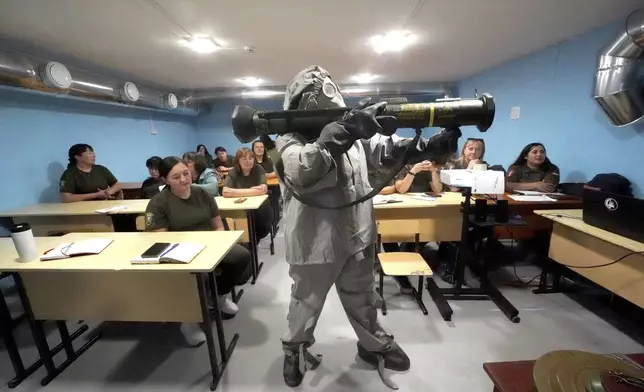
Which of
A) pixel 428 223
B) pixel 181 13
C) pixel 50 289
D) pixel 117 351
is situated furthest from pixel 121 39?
pixel 428 223

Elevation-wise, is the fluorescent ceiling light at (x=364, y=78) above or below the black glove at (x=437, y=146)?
above

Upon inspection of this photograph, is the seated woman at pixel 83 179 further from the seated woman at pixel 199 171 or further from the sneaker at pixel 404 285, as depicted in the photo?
the sneaker at pixel 404 285

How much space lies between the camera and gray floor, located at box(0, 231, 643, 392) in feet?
4.94

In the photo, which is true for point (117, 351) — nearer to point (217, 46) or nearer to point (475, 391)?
point (475, 391)

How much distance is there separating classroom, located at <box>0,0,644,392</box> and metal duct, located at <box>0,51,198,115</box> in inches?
0.7

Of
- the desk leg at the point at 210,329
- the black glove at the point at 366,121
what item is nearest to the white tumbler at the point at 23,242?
the desk leg at the point at 210,329

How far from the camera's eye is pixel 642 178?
2.34 m

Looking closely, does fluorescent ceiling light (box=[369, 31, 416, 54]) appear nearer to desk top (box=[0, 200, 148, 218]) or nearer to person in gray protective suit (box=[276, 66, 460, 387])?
person in gray protective suit (box=[276, 66, 460, 387])

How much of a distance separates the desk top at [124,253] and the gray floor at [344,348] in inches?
28.7

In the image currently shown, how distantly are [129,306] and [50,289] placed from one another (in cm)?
45

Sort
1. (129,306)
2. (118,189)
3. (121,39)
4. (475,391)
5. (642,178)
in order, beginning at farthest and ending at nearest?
(118,189) → (121,39) → (642,178) → (129,306) → (475,391)

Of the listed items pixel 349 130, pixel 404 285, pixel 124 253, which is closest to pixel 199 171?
pixel 124 253

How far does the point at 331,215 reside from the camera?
1.22 meters

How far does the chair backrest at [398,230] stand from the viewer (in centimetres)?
236
